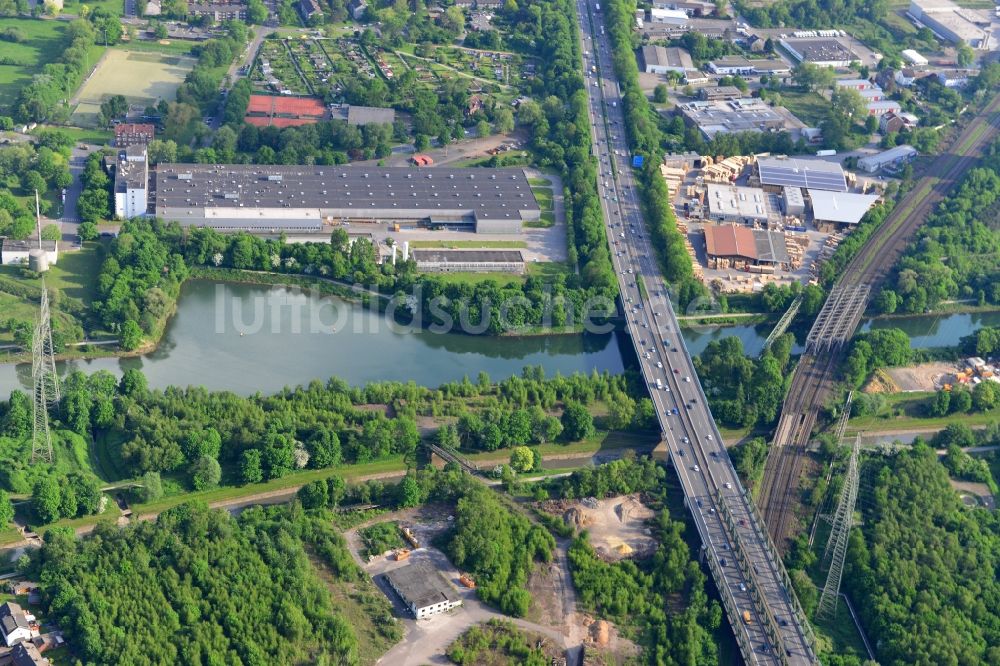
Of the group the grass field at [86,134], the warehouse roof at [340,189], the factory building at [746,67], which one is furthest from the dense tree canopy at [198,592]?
the factory building at [746,67]

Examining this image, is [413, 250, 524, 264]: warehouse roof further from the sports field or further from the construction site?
the sports field

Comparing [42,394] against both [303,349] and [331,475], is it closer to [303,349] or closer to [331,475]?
[331,475]

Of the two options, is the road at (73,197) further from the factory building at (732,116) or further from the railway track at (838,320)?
the factory building at (732,116)

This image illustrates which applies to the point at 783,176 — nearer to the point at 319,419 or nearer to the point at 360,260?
the point at 360,260

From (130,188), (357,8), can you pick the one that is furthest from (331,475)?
(357,8)

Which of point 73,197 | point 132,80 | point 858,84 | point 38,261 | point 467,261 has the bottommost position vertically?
point 38,261

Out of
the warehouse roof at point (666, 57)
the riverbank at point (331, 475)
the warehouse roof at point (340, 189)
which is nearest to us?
the riverbank at point (331, 475)
